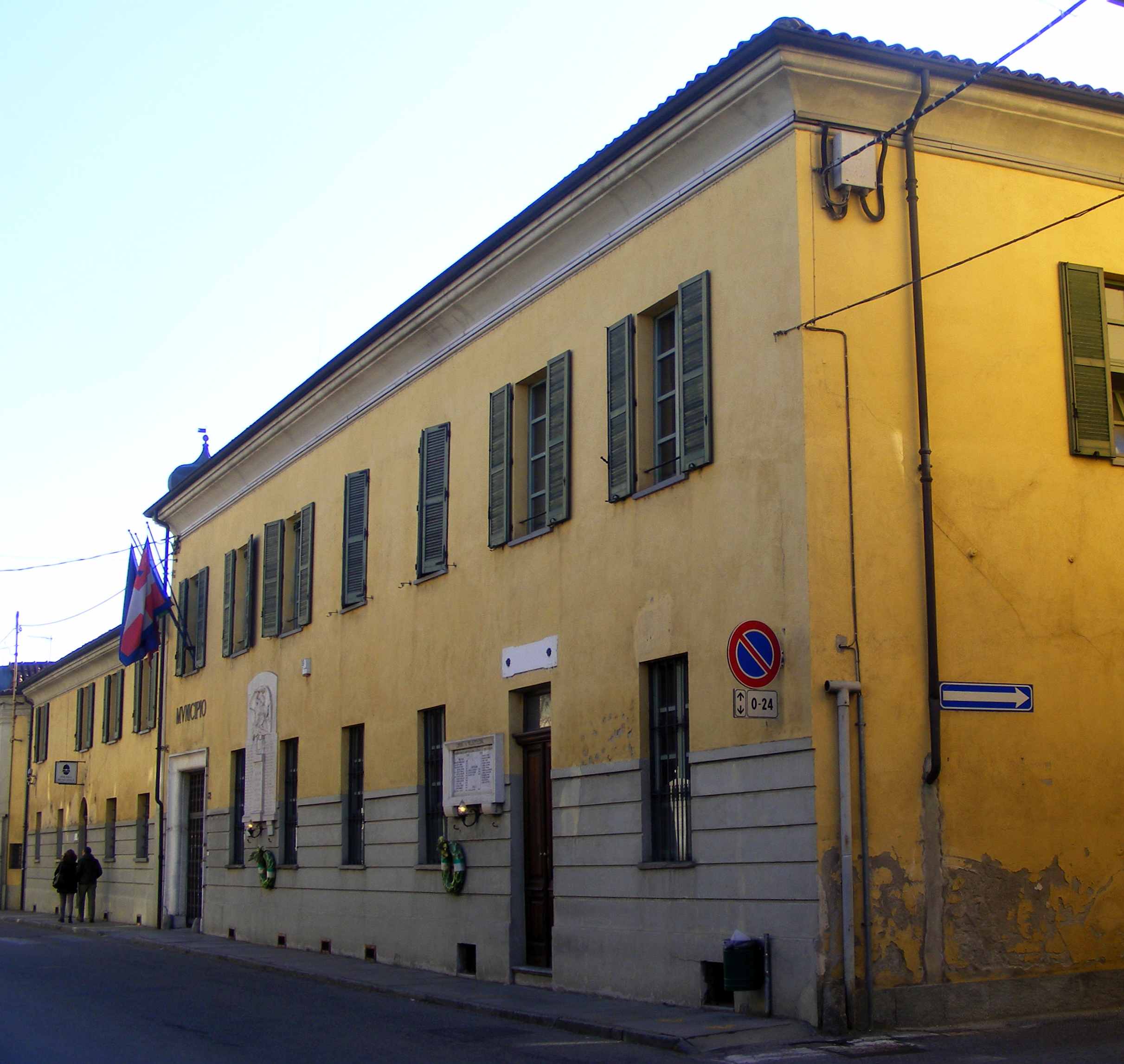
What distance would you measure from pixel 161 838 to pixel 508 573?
51.0 feet

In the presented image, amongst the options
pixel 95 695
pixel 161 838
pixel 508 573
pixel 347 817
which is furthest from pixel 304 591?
pixel 95 695

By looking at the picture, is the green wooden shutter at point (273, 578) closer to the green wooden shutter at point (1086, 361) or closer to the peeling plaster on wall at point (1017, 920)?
the green wooden shutter at point (1086, 361)

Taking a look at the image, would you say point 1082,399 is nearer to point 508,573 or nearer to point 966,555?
point 966,555

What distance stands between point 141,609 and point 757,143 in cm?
1852

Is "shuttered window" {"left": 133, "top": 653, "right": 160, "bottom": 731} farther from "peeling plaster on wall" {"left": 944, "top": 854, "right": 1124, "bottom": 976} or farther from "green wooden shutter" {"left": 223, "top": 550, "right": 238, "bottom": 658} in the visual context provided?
"peeling plaster on wall" {"left": 944, "top": 854, "right": 1124, "bottom": 976}

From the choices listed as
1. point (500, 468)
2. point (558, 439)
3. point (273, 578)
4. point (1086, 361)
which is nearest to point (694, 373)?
point (558, 439)

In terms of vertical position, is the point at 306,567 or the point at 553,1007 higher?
the point at 306,567

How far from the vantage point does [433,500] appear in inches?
719

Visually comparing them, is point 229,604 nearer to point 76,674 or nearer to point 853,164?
point 853,164

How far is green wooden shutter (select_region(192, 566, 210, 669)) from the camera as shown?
2716 cm

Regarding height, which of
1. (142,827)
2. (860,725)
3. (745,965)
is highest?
(860,725)

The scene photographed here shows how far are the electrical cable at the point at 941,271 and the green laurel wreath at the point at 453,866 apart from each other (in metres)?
7.57

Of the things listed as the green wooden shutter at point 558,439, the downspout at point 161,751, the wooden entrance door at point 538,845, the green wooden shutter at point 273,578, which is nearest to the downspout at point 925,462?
the green wooden shutter at point 558,439

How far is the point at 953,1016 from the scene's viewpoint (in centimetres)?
1123
